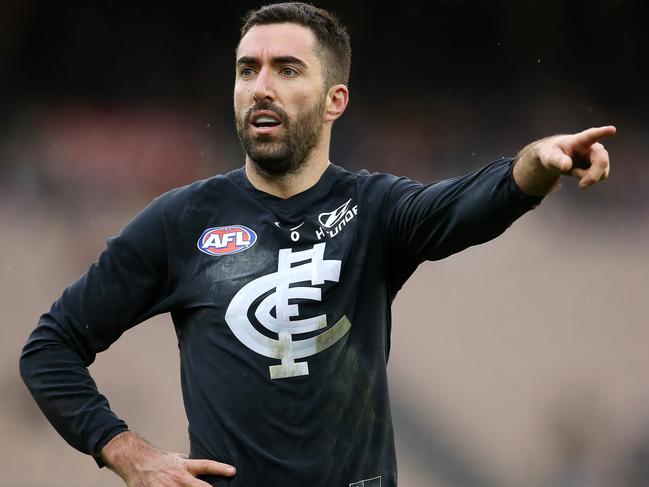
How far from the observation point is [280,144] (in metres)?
2.92

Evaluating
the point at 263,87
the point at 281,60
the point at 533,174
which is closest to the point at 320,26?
the point at 281,60

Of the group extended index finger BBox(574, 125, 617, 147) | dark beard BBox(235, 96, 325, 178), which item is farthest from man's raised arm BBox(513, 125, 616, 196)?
dark beard BBox(235, 96, 325, 178)

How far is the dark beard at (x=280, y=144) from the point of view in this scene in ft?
9.55

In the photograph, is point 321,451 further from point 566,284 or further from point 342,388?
point 566,284

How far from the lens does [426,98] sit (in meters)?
7.05

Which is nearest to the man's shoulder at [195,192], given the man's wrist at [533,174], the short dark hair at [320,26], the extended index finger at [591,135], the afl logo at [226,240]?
the afl logo at [226,240]

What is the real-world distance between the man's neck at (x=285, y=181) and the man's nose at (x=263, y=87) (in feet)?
0.62

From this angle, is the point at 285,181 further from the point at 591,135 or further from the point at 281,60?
the point at 591,135

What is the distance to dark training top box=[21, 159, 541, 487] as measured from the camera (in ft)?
8.81

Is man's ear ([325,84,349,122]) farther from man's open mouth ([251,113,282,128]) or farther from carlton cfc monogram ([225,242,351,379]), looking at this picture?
carlton cfc monogram ([225,242,351,379])

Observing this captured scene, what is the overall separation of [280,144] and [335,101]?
0.30 meters

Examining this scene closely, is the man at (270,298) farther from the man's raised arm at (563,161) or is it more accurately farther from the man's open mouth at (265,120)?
the man's raised arm at (563,161)

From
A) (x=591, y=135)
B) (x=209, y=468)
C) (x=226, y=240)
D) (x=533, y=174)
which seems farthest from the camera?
(x=226, y=240)

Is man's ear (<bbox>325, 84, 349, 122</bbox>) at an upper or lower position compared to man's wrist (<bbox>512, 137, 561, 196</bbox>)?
upper
